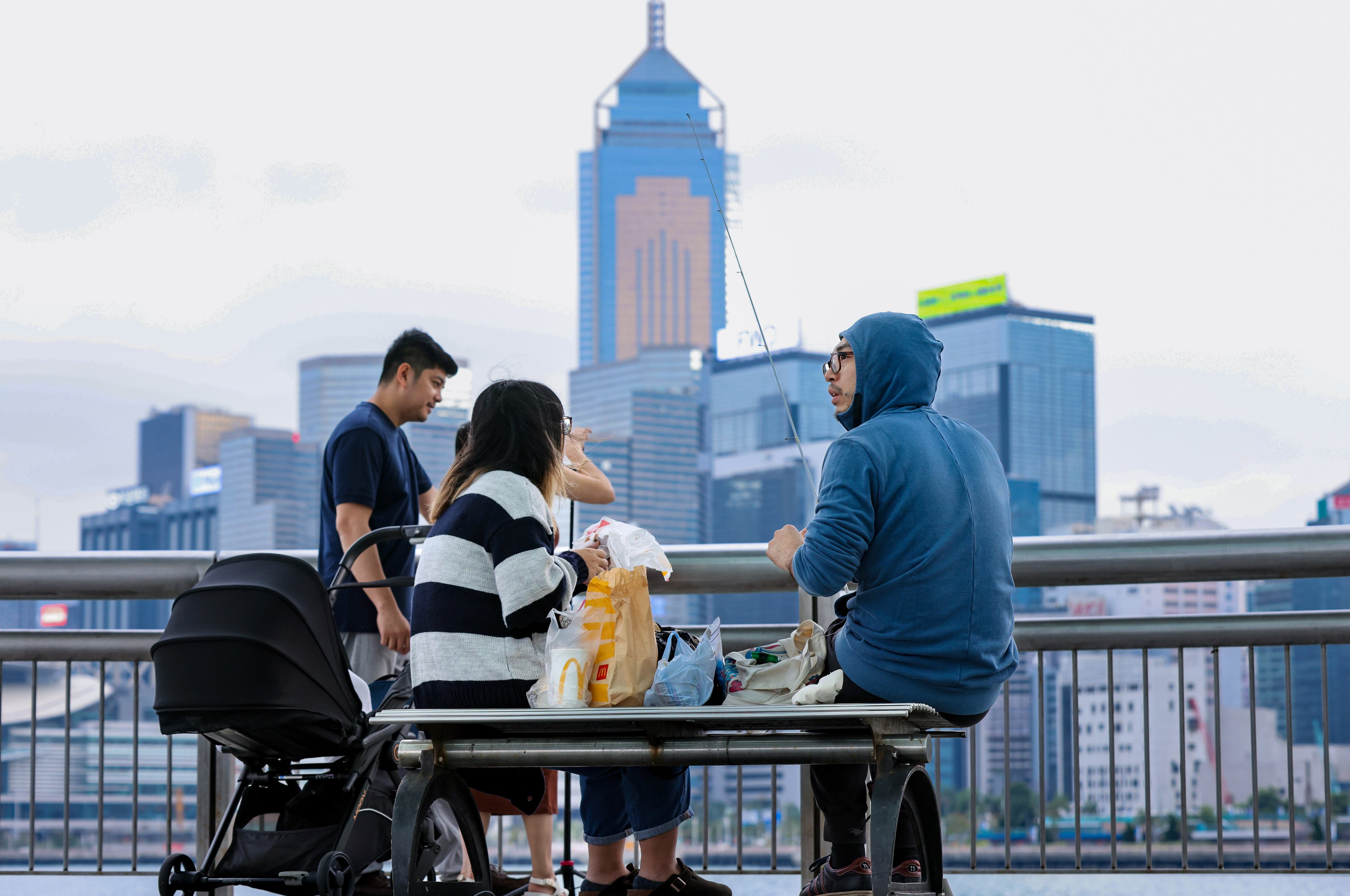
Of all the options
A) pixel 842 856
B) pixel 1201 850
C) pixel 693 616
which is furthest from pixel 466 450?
pixel 693 616

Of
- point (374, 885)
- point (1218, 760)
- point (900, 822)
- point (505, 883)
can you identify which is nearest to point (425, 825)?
point (374, 885)

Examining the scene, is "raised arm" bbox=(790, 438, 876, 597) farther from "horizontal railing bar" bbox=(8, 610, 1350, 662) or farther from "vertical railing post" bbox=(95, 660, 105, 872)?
"vertical railing post" bbox=(95, 660, 105, 872)

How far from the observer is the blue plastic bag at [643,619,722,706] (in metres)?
2.57

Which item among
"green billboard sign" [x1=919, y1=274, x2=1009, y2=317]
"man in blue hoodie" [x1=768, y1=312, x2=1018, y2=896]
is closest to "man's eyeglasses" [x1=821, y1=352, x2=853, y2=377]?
"man in blue hoodie" [x1=768, y1=312, x2=1018, y2=896]

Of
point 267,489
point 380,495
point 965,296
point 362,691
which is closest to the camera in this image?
point 362,691

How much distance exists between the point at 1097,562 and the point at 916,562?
3.59 ft

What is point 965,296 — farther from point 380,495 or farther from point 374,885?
point 374,885

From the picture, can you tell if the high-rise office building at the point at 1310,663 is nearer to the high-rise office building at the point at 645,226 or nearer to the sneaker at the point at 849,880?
the sneaker at the point at 849,880

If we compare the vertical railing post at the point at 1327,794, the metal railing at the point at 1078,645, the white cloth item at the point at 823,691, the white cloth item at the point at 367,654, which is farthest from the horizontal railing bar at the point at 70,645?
the vertical railing post at the point at 1327,794

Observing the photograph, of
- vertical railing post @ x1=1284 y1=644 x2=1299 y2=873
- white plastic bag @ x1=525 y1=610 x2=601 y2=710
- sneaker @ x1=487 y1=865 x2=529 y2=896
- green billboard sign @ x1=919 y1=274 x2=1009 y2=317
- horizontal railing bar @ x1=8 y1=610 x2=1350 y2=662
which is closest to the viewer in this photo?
white plastic bag @ x1=525 y1=610 x2=601 y2=710

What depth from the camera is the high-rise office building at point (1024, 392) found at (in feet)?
373

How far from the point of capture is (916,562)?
2637 mm

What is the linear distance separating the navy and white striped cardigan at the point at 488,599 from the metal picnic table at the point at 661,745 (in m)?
0.16

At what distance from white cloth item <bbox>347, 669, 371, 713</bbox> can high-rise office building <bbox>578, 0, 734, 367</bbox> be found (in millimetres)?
122980
